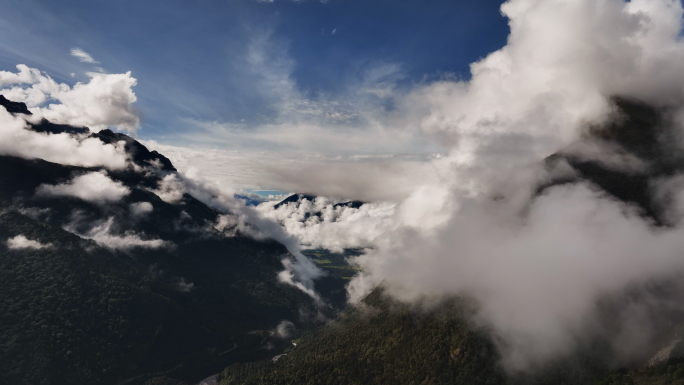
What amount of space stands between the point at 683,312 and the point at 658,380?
254ft

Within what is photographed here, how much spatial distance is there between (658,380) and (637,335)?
56.5 meters

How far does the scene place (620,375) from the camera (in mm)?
172625

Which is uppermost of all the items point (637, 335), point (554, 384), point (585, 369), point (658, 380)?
point (637, 335)

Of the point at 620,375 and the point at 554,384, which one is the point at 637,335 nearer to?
the point at 620,375

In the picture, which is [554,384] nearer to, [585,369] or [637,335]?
[585,369]

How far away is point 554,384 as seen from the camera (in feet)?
653

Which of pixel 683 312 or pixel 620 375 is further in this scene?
pixel 683 312

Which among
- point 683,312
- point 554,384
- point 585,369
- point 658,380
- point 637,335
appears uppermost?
point 683,312

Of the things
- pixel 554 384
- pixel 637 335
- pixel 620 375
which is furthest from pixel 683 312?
pixel 554 384

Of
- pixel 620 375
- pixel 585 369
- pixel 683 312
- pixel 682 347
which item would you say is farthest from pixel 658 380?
pixel 683 312

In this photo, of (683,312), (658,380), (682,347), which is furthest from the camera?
(683,312)

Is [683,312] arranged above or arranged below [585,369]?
above

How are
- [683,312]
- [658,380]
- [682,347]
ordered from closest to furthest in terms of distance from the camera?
[658,380] → [682,347] → [683,312]

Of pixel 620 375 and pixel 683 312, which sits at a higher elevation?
pixel 683 312
